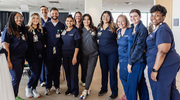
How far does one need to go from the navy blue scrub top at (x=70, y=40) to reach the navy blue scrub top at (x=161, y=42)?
4.29 ft

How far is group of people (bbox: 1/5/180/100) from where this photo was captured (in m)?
1.81

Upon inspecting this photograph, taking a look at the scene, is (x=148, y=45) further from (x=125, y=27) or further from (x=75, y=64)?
(x=75, y=64)

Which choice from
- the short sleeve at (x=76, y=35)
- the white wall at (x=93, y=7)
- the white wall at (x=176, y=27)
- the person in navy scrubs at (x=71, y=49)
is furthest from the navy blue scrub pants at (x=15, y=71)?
the white wall at (x=93, y=7)

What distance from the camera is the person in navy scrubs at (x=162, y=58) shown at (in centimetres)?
173

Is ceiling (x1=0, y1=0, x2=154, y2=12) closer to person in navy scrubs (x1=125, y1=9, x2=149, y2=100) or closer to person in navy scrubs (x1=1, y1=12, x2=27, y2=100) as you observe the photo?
person in navy scrubs (x1=1, y1=12, x2=27, y2=100)

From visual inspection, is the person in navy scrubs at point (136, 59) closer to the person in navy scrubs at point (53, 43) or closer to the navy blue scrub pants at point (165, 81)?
the navy blue scrub pants at point (165, 81)

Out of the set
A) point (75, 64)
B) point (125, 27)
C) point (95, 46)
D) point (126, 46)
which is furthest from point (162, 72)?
point (75, 64)

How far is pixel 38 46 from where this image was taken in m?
2.78

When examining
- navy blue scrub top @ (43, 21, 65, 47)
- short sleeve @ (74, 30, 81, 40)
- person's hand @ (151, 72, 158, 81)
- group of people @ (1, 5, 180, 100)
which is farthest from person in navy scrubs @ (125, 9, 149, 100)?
navy blue scrub top @ (43, 21, 65, 47)

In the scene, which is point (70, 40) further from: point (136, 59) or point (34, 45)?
point (136, 59)

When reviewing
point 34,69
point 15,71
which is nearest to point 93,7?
point 34,69

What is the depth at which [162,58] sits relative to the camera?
5.75 ft

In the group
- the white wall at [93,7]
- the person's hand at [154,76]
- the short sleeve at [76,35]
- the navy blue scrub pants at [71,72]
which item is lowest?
the navy blue scrub pants at [71,72]

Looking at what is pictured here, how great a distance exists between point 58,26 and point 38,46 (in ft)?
1.66
